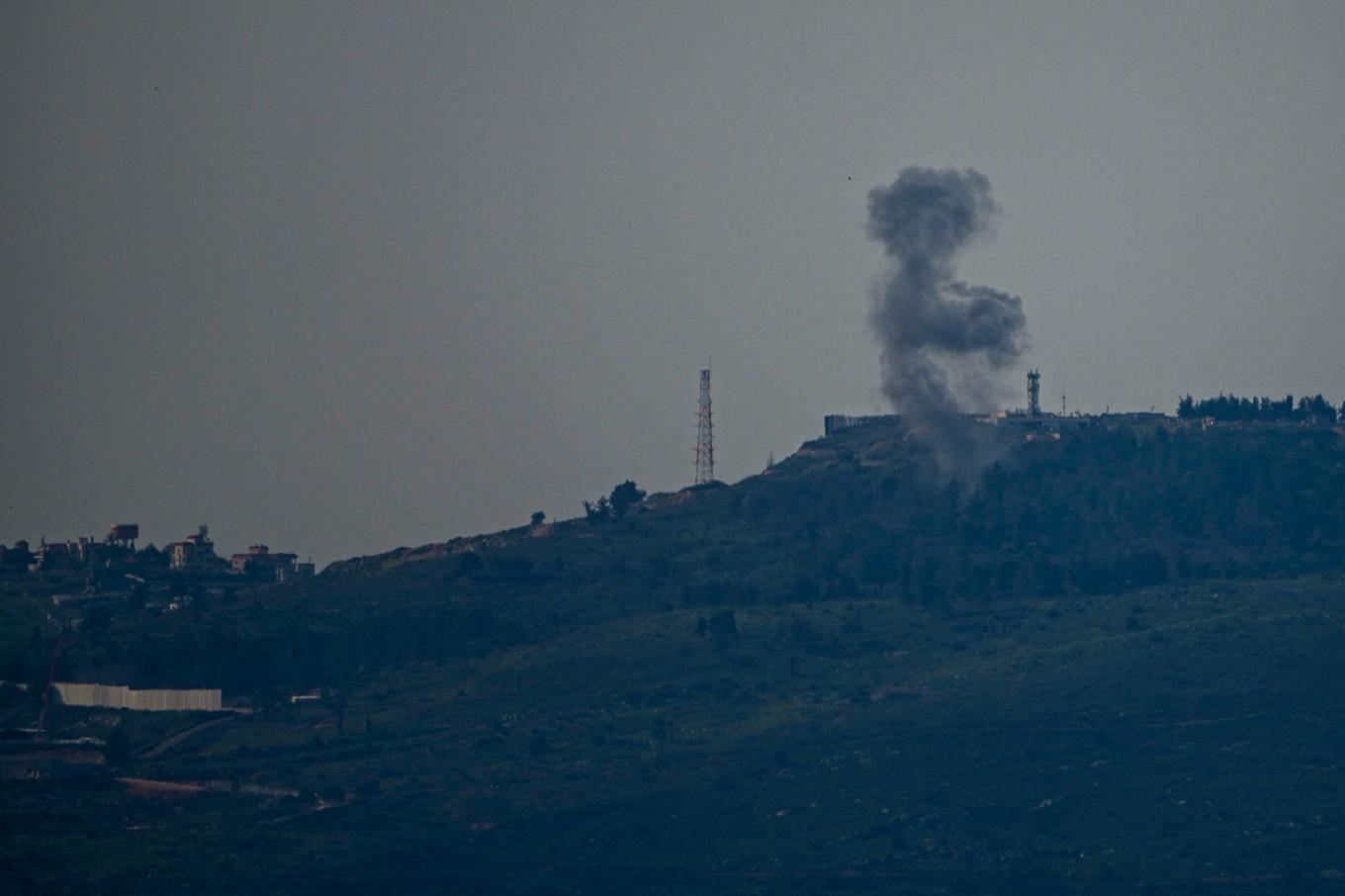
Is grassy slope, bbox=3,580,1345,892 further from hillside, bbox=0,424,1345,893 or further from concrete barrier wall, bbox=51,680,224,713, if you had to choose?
concrete barrier wall, bbox=51,680,224,713

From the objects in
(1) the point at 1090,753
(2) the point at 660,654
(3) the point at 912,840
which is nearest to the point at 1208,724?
(1) the point at 1090,753

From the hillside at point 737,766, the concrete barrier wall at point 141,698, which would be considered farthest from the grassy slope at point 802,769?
the concrete barrier wall at point 141,698

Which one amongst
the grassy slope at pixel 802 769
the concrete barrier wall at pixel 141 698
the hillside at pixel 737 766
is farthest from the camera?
the concrete barrier wall at pixel 141 698

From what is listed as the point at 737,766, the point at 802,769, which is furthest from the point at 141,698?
the point at 802,769

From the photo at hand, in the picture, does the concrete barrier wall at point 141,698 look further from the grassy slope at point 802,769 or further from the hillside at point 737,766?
the grassy slope at point 802,769

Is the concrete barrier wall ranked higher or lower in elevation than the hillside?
higher

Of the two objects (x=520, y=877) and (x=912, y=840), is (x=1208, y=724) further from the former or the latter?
(x=520, y=877)

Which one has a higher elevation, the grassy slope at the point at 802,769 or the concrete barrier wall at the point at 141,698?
the concrete barrier wall at the point at 141,698

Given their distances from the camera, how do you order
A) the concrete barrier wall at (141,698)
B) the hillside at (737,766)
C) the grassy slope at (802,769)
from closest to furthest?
the hillside at (737,766) < the grassy slope at (802,769) < the concrete barrier wall at (141,698)

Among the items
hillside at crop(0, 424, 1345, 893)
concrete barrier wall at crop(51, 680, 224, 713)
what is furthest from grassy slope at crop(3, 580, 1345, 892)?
concrete barrier wall at crop(51, 680, 224, 713)
